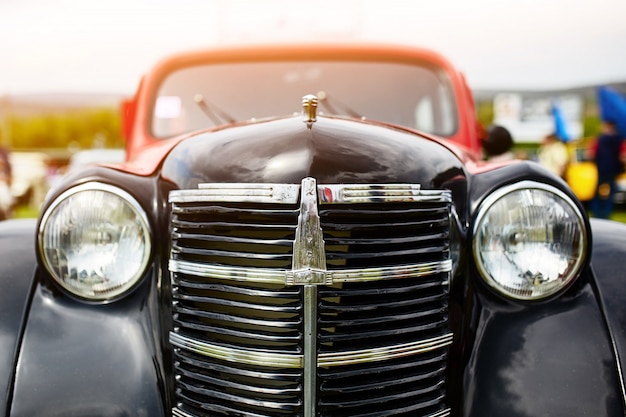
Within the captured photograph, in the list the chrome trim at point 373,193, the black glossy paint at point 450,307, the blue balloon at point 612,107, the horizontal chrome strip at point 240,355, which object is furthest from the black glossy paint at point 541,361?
the blue balloon at point 612,107

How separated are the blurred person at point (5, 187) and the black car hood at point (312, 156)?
5.95 meters

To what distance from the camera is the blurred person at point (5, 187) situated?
7.52 m

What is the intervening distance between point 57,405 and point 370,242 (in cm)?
97

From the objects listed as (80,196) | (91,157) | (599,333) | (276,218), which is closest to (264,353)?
(276,218)

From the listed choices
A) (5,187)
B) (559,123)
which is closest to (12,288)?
(5,187)

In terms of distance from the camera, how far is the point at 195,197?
5.77 feet

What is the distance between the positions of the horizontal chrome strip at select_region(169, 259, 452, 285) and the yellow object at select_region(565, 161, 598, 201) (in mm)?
9411

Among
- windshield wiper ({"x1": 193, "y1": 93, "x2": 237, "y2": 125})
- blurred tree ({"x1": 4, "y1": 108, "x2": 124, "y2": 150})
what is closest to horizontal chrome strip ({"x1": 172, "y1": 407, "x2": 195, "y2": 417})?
windshield wiper ({"x1": 193, "y1": 93, "x2": 237, "y2": 125})

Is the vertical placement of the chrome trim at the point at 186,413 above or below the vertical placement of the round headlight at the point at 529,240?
below

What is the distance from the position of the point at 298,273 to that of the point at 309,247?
0.07 metres

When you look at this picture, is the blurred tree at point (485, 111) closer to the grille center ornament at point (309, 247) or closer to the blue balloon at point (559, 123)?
the blue balloon at point (559, 123)

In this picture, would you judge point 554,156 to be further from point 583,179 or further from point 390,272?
point 390,272

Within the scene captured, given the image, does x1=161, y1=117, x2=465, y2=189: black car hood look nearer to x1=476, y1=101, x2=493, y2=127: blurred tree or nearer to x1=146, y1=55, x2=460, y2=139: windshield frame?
x1=146, y1=55, x2=460, y2=139: windshield frame

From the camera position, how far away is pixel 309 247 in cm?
161
